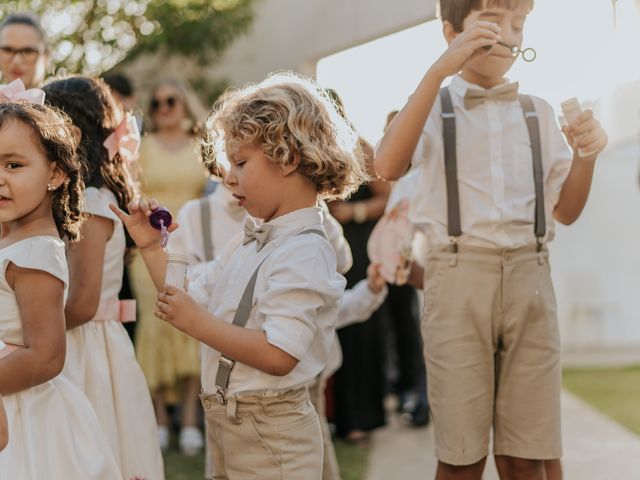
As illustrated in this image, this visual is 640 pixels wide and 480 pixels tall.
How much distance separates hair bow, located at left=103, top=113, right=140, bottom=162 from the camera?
332 centimetres

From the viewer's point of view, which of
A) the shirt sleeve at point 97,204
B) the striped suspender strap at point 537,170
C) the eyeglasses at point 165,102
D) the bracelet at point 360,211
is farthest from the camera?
the bracelet at point 360,211

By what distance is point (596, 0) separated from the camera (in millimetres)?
3123

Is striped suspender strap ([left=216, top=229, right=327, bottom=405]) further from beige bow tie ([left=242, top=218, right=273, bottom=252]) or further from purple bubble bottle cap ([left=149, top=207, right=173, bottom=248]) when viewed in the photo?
purple bubble bottle cap ([left=149, top=207, right=173, bottom=248])

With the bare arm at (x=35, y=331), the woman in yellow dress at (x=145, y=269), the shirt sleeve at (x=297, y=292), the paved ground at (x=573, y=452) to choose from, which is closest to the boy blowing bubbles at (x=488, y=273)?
the shirt sleeve at (x=297, y=292)

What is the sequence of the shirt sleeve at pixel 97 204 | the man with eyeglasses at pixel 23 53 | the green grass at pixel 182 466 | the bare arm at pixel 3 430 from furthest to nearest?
the green grass at pixel 182 466, the man with eyeglasses at pixel 23 53, the shirt sleeve at pixel 97 204, the bare arm at pixel 3 430

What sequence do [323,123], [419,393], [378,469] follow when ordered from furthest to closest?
[419,393]
[378,469]
[323,123]

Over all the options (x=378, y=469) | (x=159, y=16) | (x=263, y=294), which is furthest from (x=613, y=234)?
(x=263, y=294)

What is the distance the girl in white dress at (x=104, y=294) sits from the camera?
307cm

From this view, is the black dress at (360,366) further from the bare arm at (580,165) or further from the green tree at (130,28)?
the bare arm at (580,165)

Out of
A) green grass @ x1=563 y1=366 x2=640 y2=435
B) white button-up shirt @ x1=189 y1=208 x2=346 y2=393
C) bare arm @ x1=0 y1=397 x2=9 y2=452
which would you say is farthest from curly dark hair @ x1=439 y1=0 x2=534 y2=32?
green grass @ x1=563 y1=366 x2=640 y2=435

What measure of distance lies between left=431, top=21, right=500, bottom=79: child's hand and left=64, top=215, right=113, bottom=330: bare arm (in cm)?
109

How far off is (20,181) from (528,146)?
1.50 meters

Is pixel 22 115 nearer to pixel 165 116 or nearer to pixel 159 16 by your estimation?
pixel 165 116

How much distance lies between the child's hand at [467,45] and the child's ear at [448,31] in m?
0.33
